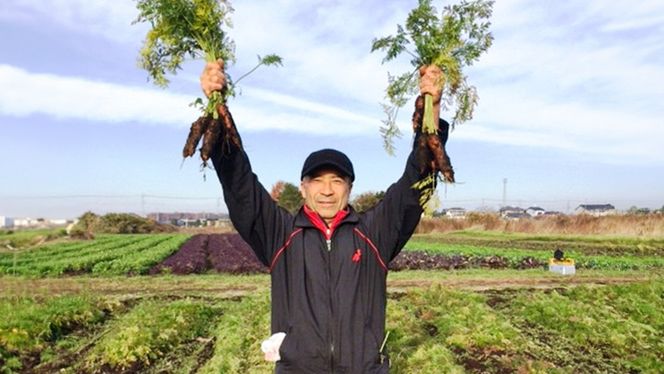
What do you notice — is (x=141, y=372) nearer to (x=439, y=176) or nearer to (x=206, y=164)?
(x=206, y=164)

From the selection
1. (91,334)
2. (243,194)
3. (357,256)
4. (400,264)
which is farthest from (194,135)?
(400,264)

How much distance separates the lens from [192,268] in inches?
744

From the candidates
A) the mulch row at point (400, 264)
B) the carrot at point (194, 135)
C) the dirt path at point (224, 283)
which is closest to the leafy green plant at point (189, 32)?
the carrot at point (194, 135)

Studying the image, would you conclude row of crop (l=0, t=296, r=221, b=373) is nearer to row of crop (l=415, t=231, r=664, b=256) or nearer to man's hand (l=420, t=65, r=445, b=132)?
man's hand (l=420, t=65, r=445, b=132)

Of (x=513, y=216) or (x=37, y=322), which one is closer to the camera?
(x=37, y=322)

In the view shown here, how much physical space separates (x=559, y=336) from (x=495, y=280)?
7.62m

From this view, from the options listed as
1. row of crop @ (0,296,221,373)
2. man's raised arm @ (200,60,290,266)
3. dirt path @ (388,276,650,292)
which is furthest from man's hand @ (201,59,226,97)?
dirt path @ (388,276,650,292)

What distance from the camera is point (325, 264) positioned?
3.07 meters

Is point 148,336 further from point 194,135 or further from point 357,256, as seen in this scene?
point 357,256

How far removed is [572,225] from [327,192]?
37582 millimetres

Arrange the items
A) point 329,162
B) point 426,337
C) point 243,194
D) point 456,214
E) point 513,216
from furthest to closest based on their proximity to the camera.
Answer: point 513,216, point 456,214, point 426,337, point 329,162, point 243,194

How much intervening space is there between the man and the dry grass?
71.5 ft

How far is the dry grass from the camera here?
3166 centimetres

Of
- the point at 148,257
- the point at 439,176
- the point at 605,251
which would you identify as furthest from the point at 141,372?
the point at 605,251
